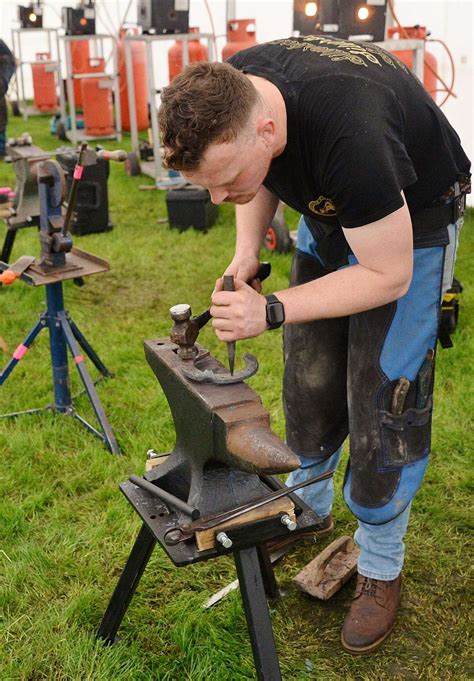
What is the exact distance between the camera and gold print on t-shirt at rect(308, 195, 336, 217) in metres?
1.95

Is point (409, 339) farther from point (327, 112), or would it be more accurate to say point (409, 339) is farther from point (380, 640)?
point (380, 640)

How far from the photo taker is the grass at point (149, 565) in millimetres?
2322

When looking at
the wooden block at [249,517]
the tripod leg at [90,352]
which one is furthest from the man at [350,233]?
the tripod leg at [90,352]

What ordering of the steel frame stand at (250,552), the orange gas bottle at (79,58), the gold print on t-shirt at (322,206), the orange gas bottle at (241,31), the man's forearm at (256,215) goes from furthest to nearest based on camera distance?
the orange gas bottle at (79,58) < the orange gas bottle at (241,31) < the man's forearm at (256,215) < the gold print on t-shirt at (322,206) < the steel frame stand at (250,552)

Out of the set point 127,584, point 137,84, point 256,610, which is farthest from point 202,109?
point 137,84

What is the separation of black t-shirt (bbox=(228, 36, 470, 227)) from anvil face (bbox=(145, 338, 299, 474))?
0.49 meters

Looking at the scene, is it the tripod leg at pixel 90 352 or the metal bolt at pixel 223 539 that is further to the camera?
the tripod leg at pixel 90 352

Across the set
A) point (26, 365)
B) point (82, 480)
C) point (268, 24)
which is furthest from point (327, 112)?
point (268, 24)

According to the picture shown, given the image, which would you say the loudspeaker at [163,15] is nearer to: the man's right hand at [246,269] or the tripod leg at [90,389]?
the tripod leg at [90,389]

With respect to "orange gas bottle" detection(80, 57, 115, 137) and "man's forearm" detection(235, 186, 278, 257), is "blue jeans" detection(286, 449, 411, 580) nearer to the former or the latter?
"man's forearm" detection(235, 186, 278, 257)

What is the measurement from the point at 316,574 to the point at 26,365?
2.27m

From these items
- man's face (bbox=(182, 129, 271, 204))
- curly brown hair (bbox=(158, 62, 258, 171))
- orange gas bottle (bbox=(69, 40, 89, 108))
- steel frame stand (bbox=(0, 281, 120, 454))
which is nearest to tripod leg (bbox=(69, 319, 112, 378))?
steel frame stand (bbox=(0, 281, 120, 454))

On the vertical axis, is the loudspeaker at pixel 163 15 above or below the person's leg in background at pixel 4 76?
above

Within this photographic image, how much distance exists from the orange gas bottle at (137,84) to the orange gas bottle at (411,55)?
4936mm
